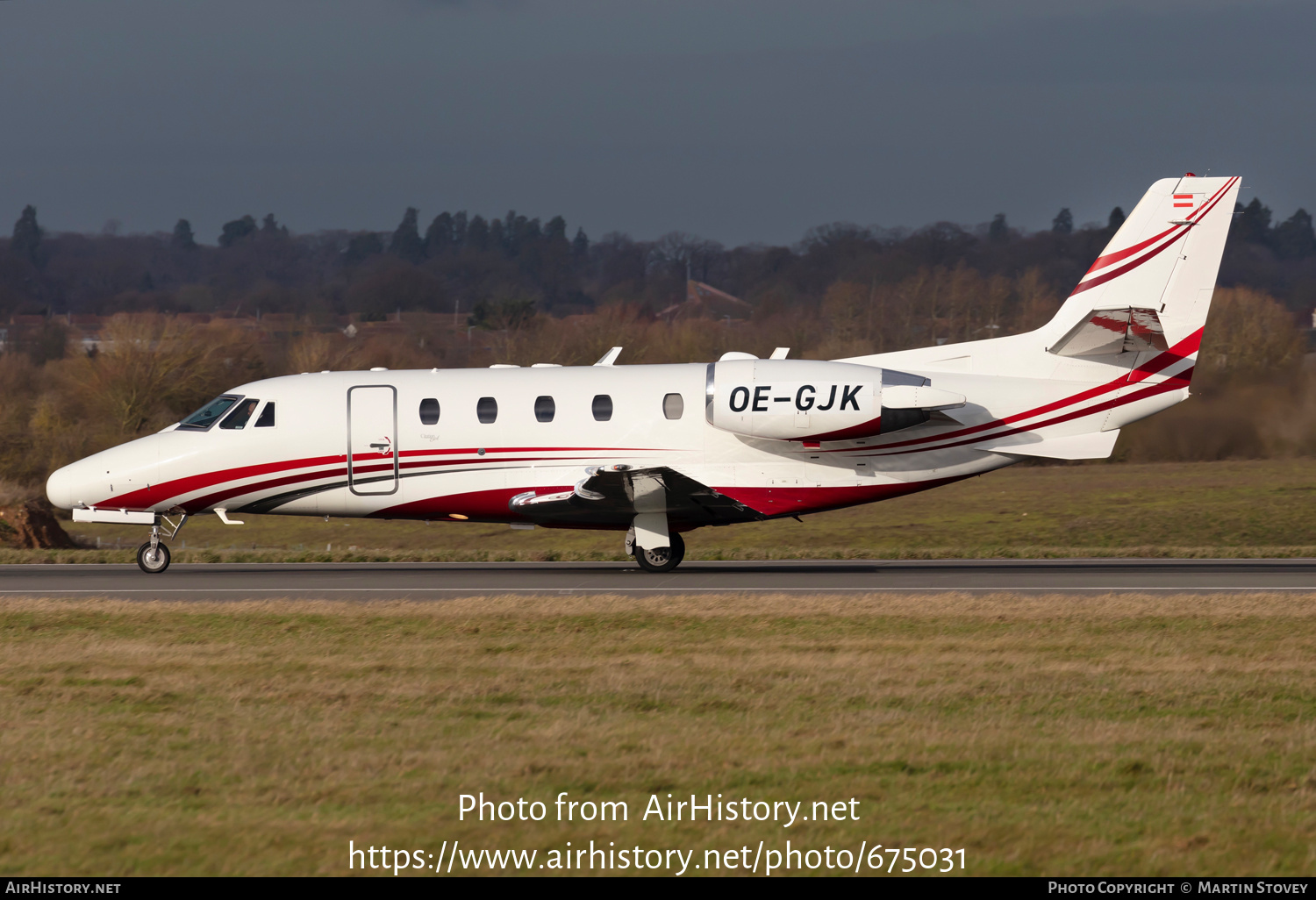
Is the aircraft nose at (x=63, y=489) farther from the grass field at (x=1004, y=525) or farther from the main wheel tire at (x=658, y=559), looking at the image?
the main wheel tire at (x=658, y=559)

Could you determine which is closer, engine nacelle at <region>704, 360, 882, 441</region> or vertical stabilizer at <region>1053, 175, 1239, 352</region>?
engine nacelle at <region>704, 360, 882, 441</region>

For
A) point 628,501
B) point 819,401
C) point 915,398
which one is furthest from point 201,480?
point 915,398

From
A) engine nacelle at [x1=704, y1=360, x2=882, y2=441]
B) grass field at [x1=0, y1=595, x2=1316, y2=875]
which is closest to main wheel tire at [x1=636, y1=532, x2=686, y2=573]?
engine nacelle at [x1=704, y1=360, x2=882, y2=441]

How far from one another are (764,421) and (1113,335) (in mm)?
5312

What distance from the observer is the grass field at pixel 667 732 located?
20.5 feet

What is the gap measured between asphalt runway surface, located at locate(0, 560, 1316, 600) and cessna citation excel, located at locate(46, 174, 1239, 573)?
1075 mm

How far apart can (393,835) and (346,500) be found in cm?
1441

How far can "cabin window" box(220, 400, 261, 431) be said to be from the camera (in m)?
20.3

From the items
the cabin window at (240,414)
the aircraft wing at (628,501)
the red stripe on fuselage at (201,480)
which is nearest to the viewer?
the aircraft wing at (628,501)

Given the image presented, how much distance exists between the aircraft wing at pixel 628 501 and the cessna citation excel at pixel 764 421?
0.04 metres

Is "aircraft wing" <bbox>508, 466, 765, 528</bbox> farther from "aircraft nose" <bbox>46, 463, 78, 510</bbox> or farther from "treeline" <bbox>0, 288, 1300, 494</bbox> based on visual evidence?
"treeline" <bbox>0, 288, 1300, 494</bbox>

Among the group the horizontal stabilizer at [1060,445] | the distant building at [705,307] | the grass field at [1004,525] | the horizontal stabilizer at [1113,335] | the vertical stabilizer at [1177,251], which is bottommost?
the grass field at [1004,525]

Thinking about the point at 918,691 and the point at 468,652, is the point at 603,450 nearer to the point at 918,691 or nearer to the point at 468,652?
the point at 468,652

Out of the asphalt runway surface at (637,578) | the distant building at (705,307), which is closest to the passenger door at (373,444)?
the asphalt runway surface at (637,578)
